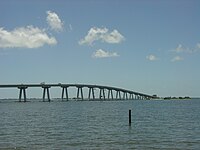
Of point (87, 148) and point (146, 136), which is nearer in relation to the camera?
point (87, 148)

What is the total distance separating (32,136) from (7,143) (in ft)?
16.8

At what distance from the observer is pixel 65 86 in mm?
196875

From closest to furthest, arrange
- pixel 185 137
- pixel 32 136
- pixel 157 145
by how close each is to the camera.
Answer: pixel 157 145, pixel 185 137, pixel 32 136

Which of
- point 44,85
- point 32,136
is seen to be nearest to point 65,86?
point 44,85

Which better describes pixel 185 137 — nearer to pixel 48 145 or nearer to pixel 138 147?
pixel 138 147

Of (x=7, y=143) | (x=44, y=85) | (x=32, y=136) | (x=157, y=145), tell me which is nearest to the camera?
(x=157, y=145)

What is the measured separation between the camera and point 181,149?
27984 millimetres

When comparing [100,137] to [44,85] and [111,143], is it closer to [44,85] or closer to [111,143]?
[111,143]

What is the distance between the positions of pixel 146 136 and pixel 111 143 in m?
5.86

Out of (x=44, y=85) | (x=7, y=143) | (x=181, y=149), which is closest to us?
(x=181, y=149)

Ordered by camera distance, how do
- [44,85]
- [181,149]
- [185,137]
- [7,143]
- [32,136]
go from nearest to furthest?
[181,149] < [7,143] < [185,137] < [32,136] < [44,85]

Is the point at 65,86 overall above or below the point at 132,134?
above

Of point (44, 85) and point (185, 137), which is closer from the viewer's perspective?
point (185, 137)

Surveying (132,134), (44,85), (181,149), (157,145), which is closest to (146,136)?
(132,134)
